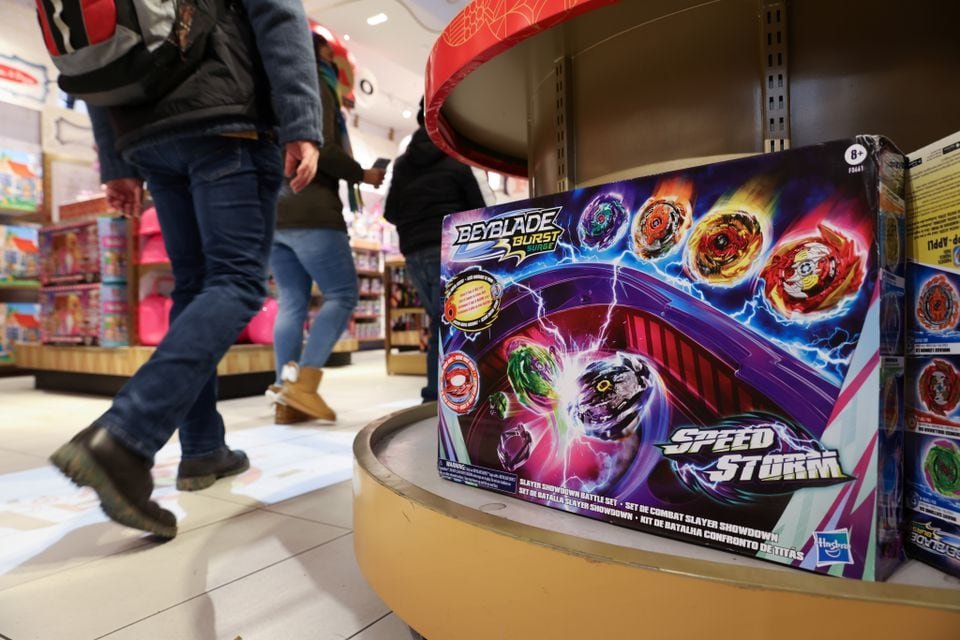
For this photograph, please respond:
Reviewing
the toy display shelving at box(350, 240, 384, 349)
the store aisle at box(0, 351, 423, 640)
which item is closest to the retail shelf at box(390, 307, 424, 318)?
the toy display shelving at box(350, 240, 384, 349)

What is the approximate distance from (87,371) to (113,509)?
9.82 feet

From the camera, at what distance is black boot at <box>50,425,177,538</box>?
881 mm

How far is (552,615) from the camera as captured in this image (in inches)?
20.0

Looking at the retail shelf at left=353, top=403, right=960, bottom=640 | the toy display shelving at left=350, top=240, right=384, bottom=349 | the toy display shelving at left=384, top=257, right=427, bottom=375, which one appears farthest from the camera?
the toy display shelving at left=350, top=240, right=384, bottom=349

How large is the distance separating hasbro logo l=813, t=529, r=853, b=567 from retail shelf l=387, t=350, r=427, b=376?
3991 millimetres

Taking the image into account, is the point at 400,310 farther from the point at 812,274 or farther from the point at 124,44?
the point at 812,274

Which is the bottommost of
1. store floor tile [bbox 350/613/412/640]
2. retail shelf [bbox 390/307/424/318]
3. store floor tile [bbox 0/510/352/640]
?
store floor tile [bbox 0/510/352/640]

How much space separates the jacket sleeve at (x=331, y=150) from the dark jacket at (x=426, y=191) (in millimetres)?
343

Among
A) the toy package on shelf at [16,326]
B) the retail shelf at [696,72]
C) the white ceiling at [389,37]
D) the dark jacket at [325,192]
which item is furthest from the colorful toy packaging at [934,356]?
the toy package on shelf at [16,326]

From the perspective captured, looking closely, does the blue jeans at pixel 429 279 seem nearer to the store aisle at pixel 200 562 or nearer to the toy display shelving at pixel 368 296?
the store aisle at pixel 200 562

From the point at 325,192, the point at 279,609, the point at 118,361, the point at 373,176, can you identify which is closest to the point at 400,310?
the point at 118,361

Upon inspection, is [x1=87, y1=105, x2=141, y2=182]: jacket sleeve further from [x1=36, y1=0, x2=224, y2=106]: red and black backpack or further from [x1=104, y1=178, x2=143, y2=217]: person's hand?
[x1=36, y1=0, x2=224, y2=106]: red and black backpack

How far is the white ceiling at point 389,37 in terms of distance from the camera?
556cm

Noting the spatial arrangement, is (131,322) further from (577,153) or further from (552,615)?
(552,615)
